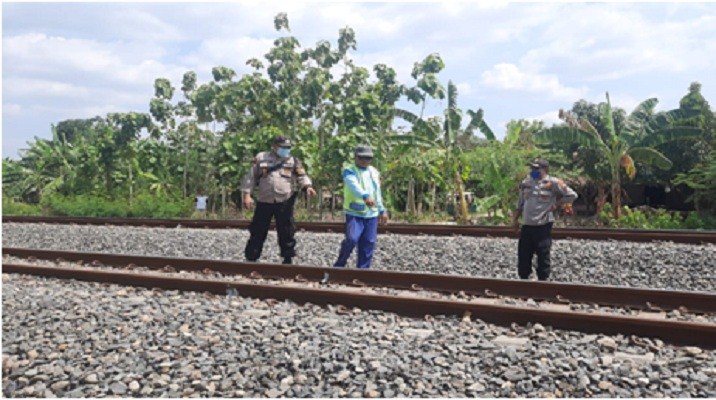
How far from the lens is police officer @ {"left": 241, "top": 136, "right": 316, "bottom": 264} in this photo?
8117 millimetres

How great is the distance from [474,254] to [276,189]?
285 cm

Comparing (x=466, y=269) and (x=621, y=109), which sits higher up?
(x=621, y=109)

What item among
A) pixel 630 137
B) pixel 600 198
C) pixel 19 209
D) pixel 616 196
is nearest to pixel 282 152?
pixel 616 196

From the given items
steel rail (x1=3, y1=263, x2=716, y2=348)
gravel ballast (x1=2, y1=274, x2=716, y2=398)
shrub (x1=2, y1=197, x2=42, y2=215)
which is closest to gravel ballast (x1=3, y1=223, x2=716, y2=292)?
steel rail (x1=3, y1=263, x2=716, y2=348)

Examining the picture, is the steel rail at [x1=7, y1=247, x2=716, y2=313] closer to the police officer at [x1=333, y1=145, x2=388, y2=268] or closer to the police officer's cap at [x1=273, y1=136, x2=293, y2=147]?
the police officer at [x1=333, y1=145, x2=388, y2=268]

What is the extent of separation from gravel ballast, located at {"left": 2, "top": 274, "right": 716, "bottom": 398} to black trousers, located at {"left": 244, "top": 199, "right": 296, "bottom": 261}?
9.18ft

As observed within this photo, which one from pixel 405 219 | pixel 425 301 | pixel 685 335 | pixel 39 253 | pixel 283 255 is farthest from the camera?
pixel 405 219

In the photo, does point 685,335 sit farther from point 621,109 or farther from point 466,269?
point 621,109

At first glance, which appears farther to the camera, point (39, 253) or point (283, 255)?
point (39, 253)

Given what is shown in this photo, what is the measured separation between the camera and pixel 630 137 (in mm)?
16812

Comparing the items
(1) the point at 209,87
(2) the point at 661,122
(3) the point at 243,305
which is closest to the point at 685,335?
(3) the point at 243,305

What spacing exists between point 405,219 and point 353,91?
23.3 feet

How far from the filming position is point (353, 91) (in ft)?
79.4

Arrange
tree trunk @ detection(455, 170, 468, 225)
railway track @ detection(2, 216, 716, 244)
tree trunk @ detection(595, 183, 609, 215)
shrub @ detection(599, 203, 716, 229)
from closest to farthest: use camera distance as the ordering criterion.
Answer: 1. railway track @ detection(2, 216, 716, 244)
2. shrub @ detection(599, 203, 716, 229)
3. tree trunk @ detection(455, 170, 468, 225)
4. tree trunk @ detection(595, 183, 609, 215)
